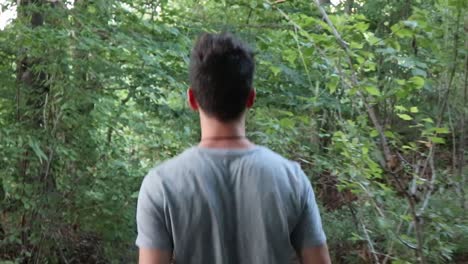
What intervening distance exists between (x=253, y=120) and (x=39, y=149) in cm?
174

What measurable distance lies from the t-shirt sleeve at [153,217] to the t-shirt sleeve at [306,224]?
12.9 inches

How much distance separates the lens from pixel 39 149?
5.05 m

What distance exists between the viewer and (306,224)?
1598 millimetres

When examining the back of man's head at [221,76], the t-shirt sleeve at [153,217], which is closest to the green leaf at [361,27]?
the back of man's head at [221,76]

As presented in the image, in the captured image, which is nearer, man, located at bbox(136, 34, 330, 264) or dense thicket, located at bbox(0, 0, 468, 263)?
man, located at bbox(136, 34, 330, 264)

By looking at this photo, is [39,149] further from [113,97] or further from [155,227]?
[155,227]

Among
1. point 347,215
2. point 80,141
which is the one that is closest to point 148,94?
point 80,141

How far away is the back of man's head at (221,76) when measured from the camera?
1553 mm

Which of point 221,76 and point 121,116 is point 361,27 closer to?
point 221,76

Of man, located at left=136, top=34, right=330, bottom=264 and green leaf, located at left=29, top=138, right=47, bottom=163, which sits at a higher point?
man, located at left=136, top=34, right=330, bottom=264

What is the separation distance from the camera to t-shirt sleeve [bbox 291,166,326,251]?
1589 millimetres

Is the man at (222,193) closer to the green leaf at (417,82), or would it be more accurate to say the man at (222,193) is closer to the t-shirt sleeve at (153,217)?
the t-shirt sleeve at (153,217)

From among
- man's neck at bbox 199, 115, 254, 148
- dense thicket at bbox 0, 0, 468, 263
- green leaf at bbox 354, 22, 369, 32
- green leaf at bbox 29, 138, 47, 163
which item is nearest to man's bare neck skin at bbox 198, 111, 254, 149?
man's neck at bbox 199, 115, 254, 148

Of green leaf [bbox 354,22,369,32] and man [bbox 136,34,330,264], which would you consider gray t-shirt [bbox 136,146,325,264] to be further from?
green leaf [bbox 354,22,369,32]
